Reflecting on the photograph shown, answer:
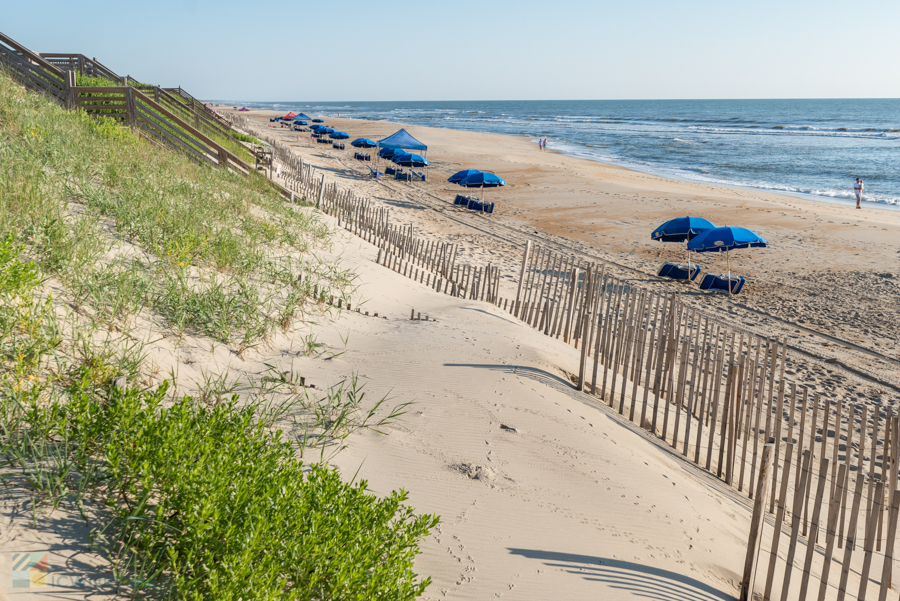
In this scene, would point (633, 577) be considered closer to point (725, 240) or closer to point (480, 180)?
point (725, 240)

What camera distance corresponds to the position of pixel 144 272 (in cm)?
550

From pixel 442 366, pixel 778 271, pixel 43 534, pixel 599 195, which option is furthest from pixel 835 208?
pixel 43 534

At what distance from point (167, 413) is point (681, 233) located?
41.2ft

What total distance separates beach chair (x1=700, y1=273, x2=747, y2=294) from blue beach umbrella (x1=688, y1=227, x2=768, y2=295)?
12 cm

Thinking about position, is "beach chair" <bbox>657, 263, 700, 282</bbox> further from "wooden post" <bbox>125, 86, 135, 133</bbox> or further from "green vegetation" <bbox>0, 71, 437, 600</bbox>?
"wooden post" <bbox>125, 86, 135, 133</bbox>

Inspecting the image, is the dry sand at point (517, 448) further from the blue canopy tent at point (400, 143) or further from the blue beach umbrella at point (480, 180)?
the blue canopy tent at point (400, 143)

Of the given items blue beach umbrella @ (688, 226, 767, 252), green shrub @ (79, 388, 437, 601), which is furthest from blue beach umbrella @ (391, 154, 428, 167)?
green shrub @ (79, 388, 437, 601)

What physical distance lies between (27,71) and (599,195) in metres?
19.6

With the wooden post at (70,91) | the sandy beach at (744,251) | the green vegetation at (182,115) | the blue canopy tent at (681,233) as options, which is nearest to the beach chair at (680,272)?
the blue canopy tent at (681,233)

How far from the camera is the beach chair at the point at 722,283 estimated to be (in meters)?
12.4

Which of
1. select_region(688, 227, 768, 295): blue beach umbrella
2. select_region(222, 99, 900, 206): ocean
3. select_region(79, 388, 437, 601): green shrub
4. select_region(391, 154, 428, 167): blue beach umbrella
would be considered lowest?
select_region(79, 388, 437, 601): green shrub

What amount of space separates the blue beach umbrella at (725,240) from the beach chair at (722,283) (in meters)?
0.12

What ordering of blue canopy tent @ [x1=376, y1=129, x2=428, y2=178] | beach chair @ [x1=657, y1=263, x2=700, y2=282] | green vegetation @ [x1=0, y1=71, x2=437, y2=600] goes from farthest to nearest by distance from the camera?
1. blue canopy tent @ [x1=376, y1=129, x2=428, y2=178]
2. beach chair @ [x1=657, y1=263, x2=700, y2=282]
3. green vegetation @ [x1=0, y1=71, x2=437, y2=600]

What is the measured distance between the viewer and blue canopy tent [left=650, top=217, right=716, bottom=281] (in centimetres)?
1325
